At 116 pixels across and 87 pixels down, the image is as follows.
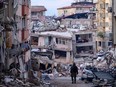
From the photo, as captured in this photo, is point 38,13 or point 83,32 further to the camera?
point 38,13

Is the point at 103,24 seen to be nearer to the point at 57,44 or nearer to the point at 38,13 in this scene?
the point at 38,13

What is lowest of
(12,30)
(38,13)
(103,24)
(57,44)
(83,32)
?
(57,44)

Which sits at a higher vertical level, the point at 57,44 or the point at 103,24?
the point at 103,24

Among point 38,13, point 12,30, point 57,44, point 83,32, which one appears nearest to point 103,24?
point 83,32

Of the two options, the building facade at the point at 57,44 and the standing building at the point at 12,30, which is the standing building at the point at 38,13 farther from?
the standing building at the point at 12,30

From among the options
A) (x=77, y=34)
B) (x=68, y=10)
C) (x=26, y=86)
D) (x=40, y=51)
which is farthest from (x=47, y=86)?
(x=68, y=10)

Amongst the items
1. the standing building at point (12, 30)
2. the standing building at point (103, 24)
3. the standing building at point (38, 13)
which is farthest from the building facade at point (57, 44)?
the standing building at point (38, 13)

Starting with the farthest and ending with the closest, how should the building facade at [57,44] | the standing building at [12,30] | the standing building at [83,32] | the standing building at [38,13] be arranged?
the standing building at [38,13] < the standing building at [83,32] < the building facade at [57,44] < the standing building at [12,30]

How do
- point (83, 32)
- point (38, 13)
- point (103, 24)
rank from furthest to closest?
point (38, 13)
point (103, 24)
point (83, 32)

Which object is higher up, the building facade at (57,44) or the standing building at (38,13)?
the standing building at (38,13)

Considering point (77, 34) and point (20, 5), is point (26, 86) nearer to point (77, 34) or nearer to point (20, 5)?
point (20, 5)

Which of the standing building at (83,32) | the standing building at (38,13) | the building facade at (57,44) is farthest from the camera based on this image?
the standing building at (38,13)

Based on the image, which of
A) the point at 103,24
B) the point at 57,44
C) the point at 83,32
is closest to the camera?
the point at 57,44

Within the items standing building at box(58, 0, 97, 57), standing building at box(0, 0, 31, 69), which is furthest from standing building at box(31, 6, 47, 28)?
standing building at box(0, 0, 31, 69)
